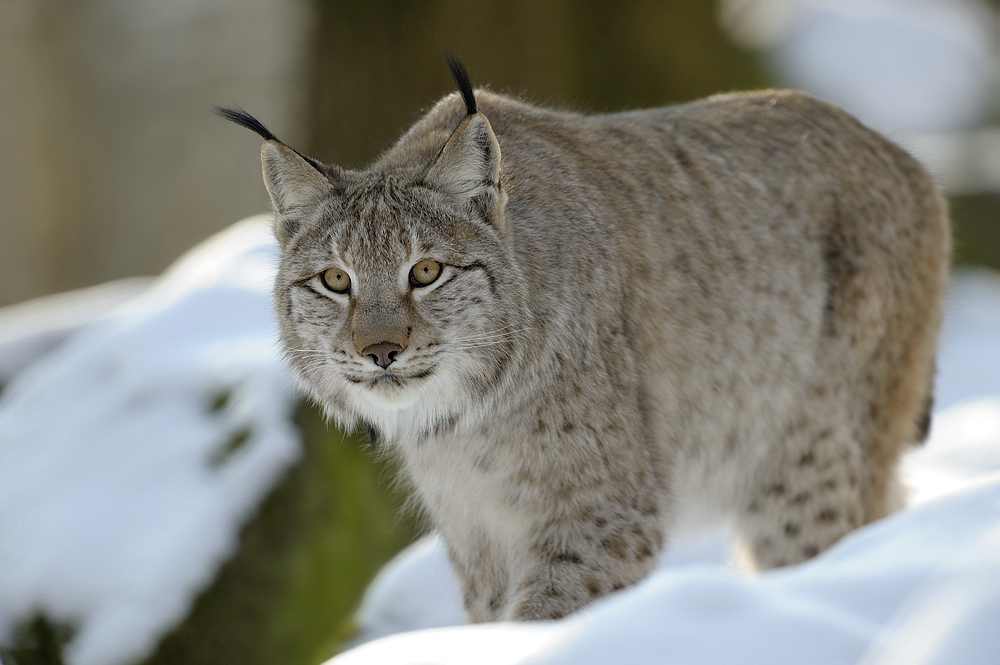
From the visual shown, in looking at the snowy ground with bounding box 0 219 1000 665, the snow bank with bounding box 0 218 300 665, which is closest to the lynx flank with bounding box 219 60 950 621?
the snowy ground with bounding box 0 219 1000 665

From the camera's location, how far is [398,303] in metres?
3.38

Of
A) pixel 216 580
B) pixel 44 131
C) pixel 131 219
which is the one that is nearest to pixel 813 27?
pixel 131 219

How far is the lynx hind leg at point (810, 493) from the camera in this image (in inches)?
173

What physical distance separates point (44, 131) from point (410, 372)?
44.0 feet

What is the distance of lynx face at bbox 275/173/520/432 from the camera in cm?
335

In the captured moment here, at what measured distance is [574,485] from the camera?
354 centimetres

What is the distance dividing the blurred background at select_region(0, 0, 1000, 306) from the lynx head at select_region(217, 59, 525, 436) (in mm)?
5731

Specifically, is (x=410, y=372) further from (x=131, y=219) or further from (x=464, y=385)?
(x=131, y=219)

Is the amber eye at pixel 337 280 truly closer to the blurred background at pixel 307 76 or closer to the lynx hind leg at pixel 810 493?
the lynx hind leg at pixel 810 493

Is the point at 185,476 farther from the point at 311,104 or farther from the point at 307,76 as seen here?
the point at 307,76

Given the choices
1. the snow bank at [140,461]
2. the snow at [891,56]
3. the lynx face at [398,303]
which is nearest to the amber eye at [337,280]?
the lynx face at [398,303]

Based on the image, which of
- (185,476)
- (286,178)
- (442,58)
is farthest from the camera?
(442,58)

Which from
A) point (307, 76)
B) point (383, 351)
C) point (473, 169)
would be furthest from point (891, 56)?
point (383, 351)

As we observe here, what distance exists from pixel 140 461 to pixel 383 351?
2.42 meters
